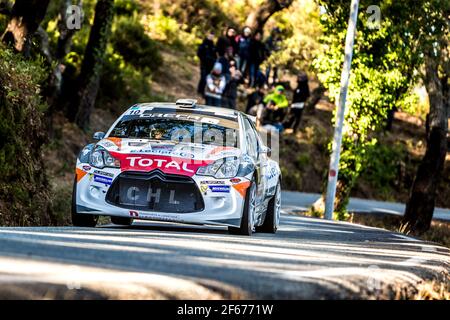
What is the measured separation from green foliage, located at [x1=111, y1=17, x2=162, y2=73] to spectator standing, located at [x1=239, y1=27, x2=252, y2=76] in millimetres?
4088

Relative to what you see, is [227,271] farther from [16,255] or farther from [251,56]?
[251,56]

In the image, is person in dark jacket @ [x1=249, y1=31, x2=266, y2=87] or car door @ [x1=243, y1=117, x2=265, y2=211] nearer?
car door @ [x1=243, y1=117, x2=265, y2=211]

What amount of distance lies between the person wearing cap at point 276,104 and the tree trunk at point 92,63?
798 cm

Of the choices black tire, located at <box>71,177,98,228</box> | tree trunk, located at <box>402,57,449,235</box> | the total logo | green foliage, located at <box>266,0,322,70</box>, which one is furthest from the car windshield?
green foliage, located at <box>266,0,322,70</box>

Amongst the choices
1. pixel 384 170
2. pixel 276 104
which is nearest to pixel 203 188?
pixel 276 104

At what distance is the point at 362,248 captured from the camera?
453 inches

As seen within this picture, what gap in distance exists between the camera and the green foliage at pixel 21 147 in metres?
13.2

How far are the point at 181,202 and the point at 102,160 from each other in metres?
1.05

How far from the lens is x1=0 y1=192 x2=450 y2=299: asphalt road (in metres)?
6.50

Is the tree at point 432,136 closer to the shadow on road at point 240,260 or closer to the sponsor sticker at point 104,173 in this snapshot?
the sponsor sticker at point 104,173

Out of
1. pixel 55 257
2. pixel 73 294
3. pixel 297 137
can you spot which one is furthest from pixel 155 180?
pixel 297 137

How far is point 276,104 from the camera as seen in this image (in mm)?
34906

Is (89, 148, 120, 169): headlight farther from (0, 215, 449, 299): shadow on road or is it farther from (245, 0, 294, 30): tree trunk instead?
(245, 0, 294, 30): tree trunk
